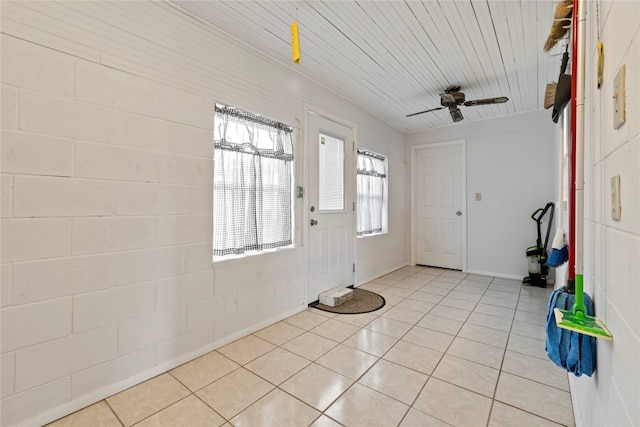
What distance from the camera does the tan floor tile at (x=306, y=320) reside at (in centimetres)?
263

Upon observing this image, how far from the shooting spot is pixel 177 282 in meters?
1.97

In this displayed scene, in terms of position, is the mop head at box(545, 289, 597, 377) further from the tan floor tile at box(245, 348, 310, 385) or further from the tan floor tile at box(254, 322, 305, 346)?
the tan floor tile at box(254, 322, 305, 346)

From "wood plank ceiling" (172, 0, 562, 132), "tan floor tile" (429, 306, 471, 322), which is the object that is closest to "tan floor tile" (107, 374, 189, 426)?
"tan floor tile" (429, 306, 471, 322)

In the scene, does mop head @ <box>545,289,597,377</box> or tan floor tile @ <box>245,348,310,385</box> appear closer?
mop head @ <box>545,289,597,377</box>

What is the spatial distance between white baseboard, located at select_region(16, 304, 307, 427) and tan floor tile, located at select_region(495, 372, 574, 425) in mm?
1857

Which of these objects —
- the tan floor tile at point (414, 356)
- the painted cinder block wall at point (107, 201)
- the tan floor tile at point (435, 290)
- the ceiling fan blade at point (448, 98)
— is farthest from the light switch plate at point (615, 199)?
the tan floor tile at point (435, 290)

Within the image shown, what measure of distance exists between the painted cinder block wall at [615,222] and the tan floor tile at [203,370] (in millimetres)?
1867

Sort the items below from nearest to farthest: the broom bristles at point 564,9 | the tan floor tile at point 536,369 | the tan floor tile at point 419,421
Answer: the broom bristles at point 564,9 < the tan floor tile at point 419,421 < the tan floor tile at point 536,369

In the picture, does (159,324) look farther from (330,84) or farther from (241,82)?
(330,84)

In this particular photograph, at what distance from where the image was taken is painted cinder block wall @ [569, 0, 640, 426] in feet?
1.87

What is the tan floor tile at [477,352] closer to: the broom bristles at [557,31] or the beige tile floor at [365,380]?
the beige tile floor at [365,380]

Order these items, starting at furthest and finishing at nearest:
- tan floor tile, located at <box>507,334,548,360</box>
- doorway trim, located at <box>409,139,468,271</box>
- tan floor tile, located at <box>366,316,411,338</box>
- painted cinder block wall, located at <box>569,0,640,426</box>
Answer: doorway trim, located at <box>409,139,468,271</box>
tan floor tile, located at <box>366,316,411,338</box>
tan floor tile, located at <box>507,334,548,360</box>
painted cinder block wall, located at <box>569,0,640,426</box>

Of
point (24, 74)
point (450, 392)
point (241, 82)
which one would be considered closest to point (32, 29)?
point (24, 74)

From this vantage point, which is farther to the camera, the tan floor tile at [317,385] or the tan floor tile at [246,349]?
the tan floor tile at [246,349]
